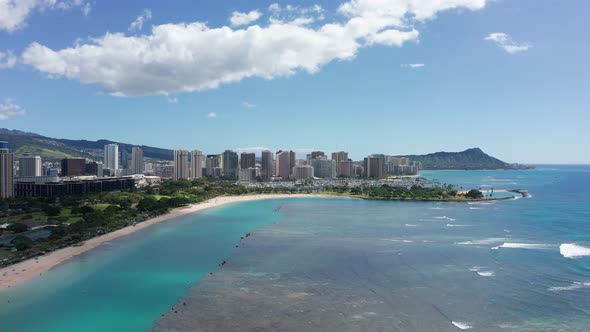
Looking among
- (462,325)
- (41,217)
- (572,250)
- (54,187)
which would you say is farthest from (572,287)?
(54,187)

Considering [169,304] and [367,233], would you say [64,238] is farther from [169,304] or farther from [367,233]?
[367,233]

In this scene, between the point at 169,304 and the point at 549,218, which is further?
the point at 549,218

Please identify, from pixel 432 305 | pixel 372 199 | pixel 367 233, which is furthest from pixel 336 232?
pixel 372 199

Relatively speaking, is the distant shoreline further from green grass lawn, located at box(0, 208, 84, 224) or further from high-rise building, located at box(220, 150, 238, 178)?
high-rise building, located at box(220, 150, 238, 178)

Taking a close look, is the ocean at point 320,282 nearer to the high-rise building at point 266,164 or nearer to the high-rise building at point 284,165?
the high-rise building at point 266,164

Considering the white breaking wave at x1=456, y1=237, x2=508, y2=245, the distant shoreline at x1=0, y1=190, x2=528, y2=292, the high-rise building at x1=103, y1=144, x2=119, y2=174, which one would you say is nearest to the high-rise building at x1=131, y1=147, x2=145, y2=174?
the high-rise building at x1=103, y1=144, x2=119, y2=174
